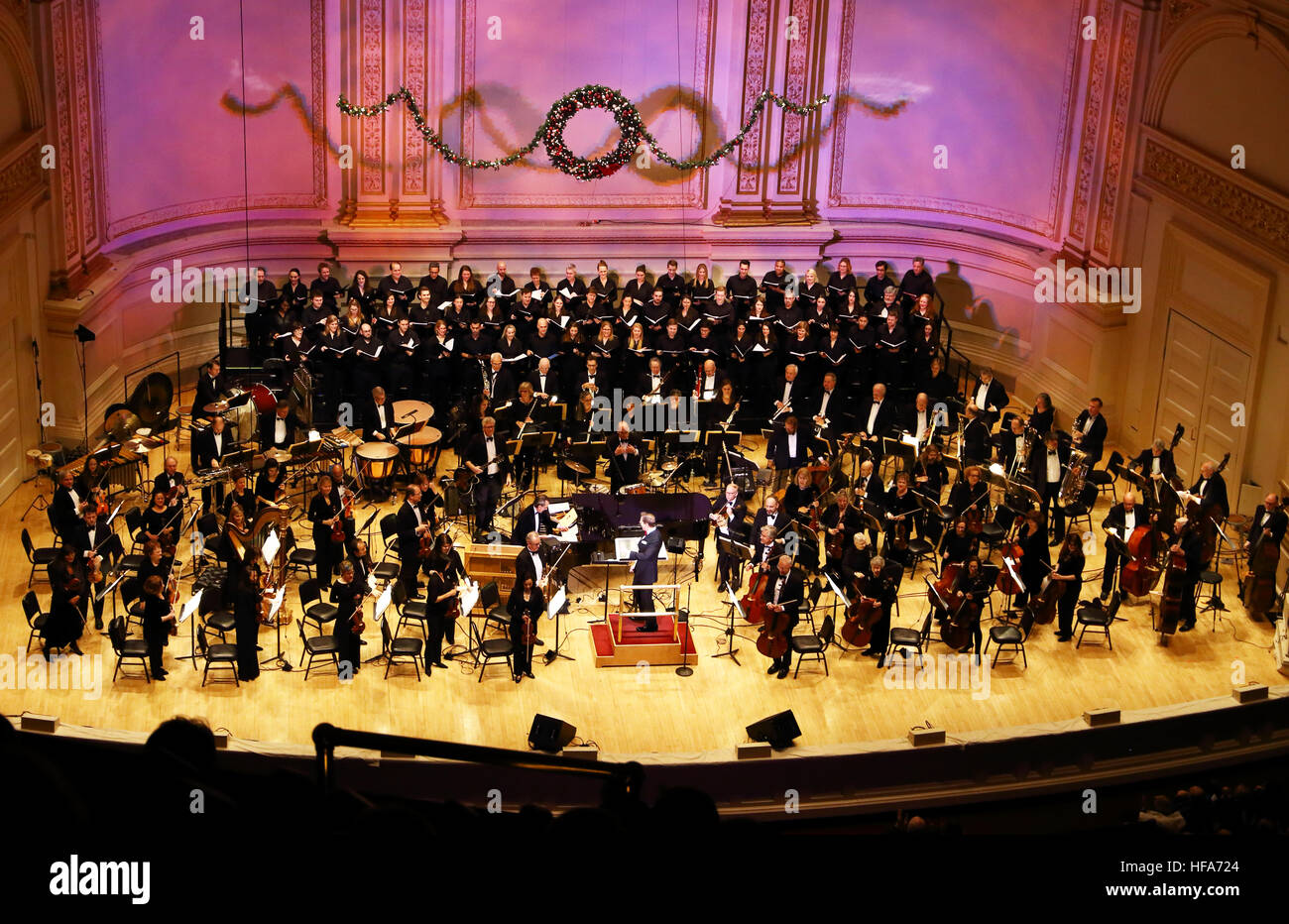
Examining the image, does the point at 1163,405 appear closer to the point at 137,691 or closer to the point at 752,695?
the point at 752,695

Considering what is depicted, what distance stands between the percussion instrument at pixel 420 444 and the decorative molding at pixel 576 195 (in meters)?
4.91

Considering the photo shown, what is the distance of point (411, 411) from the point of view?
1473 centimetres

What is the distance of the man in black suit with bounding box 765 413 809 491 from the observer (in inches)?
568

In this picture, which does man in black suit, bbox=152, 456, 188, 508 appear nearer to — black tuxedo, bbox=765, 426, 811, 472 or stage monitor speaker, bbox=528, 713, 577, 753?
stage monitor speaker, bbox=528, 713, 577, 753

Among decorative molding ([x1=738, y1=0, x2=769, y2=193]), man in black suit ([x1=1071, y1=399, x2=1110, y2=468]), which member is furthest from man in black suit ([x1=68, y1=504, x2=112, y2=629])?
decorative molding ([x1=738, y1=0, x2=769, y2=193])

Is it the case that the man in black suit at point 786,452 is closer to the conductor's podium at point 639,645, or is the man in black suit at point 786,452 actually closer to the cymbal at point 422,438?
the conductor's podium at point 639,645

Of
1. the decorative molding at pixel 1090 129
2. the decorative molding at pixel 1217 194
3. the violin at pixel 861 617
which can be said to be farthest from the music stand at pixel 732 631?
the decorative molding at pixel 1090 129

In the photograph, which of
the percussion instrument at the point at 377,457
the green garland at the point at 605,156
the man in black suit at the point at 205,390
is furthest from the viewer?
the green garland at the point at 605,156

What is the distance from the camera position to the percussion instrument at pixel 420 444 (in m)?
14.2

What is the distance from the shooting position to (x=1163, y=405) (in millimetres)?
15672

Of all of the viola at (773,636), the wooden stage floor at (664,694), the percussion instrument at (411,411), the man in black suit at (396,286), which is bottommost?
the wooden stage floor at (664,694)
